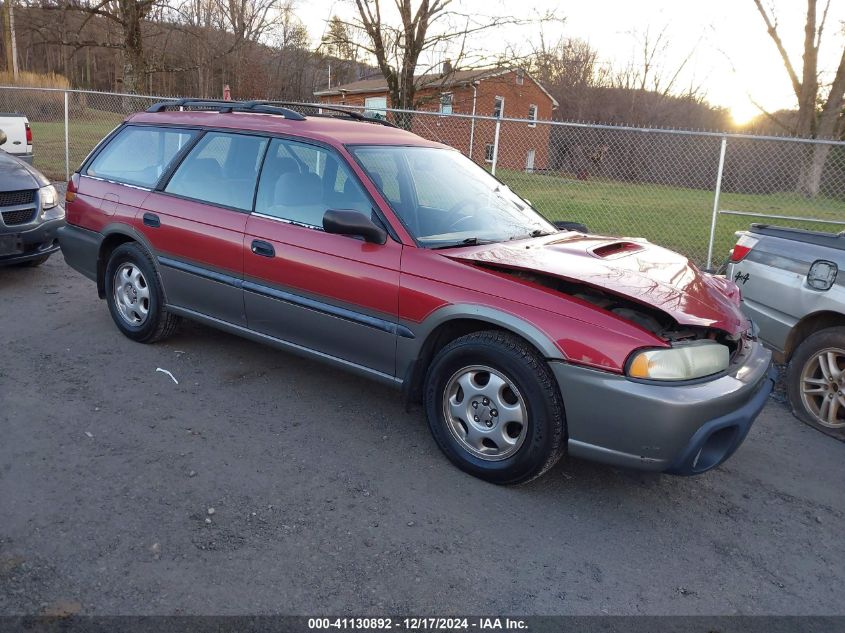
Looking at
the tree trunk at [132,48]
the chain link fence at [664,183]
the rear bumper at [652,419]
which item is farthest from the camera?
the tree trunk at [132,48]

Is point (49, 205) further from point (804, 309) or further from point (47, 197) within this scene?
point (804, 309)

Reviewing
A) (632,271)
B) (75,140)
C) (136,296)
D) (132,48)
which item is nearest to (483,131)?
(132,48)

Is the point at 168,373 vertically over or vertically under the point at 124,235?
under

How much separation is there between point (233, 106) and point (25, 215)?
2939 millimetres

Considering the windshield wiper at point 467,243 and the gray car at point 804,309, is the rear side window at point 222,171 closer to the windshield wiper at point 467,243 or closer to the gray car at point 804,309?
the windshield wiper at point 467,243

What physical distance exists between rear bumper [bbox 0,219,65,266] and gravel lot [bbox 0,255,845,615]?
7.47 feet

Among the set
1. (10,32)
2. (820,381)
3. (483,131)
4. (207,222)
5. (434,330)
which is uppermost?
(10,32)

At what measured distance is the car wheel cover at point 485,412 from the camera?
3325 mm

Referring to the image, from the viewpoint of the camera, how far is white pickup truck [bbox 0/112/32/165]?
470 inches

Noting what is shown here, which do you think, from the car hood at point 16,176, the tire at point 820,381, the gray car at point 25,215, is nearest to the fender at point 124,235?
the gray car at point 25,215

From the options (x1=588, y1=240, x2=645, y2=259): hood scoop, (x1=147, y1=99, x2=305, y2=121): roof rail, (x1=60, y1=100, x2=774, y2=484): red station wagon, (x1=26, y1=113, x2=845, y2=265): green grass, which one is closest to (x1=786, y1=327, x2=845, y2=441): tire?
(x1=60, y1=100, x2=774, y2=484): red station wagon

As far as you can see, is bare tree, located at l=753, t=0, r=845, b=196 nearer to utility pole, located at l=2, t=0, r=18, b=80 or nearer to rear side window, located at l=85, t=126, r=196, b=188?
rear side window, located at l=85, t=126, r=196, b=188

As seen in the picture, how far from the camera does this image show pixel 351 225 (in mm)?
3604

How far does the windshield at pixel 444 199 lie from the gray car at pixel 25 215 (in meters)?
4.08
